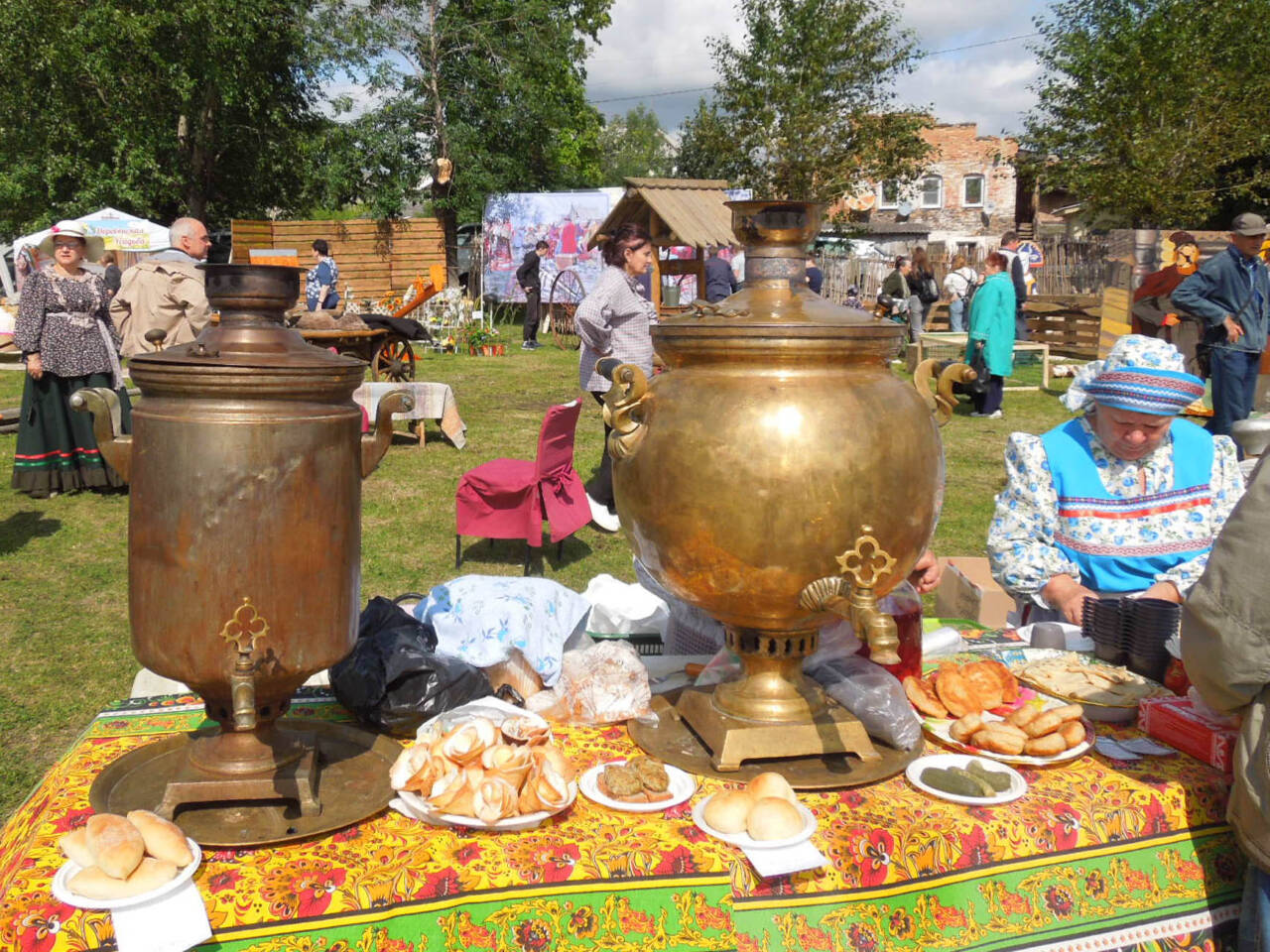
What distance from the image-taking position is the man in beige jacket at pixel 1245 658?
1.60 metres

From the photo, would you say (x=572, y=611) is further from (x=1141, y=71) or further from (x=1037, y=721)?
(x=1141, y=71)

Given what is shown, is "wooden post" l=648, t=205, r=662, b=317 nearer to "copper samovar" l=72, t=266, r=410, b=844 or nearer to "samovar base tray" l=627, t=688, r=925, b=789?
"samovar base tray" l=627, t=688, r=925, b=789

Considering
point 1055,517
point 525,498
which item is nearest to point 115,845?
→ point 1055,517

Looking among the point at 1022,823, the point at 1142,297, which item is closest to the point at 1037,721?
the point at 1022,823

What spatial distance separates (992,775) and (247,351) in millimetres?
A: 1391

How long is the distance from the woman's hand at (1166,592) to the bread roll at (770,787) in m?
1.55

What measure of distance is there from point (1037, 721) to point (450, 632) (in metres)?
1.17

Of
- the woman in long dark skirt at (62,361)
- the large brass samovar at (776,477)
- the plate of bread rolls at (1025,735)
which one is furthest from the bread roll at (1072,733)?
the woman in long dark skirt at (62,361)

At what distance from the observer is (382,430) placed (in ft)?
5.29

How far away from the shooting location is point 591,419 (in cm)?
999

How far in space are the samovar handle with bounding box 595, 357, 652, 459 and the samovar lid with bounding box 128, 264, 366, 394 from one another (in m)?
0.40

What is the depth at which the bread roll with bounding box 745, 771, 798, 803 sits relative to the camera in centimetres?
155

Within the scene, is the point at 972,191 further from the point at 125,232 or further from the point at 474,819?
the point at 474,819

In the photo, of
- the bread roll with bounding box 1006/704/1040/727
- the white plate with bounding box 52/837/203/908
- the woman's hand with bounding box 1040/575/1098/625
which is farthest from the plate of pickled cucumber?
the white plate with bounding box 52/837/203/908
